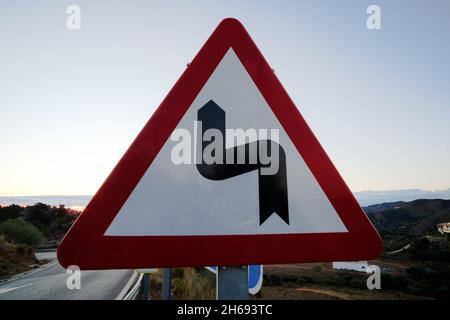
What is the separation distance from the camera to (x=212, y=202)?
3.29 feet

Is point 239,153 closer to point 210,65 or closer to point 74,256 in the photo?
point 210,65

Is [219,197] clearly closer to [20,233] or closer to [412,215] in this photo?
[20,233]

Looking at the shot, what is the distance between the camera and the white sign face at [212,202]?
3.25 feet

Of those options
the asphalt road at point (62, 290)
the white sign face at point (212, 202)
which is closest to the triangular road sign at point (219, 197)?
the white sign face at point (212, 202)

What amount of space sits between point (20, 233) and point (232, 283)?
34047mm

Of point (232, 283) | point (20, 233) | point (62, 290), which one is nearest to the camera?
point (232, 283)

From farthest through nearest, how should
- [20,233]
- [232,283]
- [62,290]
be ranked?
[20,233] → [62,290] → [232,283]

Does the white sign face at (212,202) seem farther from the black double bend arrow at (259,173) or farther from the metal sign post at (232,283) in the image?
the metal sign post at (232,283)

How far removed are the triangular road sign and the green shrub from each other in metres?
32.7

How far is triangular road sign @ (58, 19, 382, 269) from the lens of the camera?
0.97 m

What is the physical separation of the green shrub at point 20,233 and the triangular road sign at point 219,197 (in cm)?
3274

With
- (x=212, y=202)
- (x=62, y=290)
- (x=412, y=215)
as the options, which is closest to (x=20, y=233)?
(x=62, y=290)
